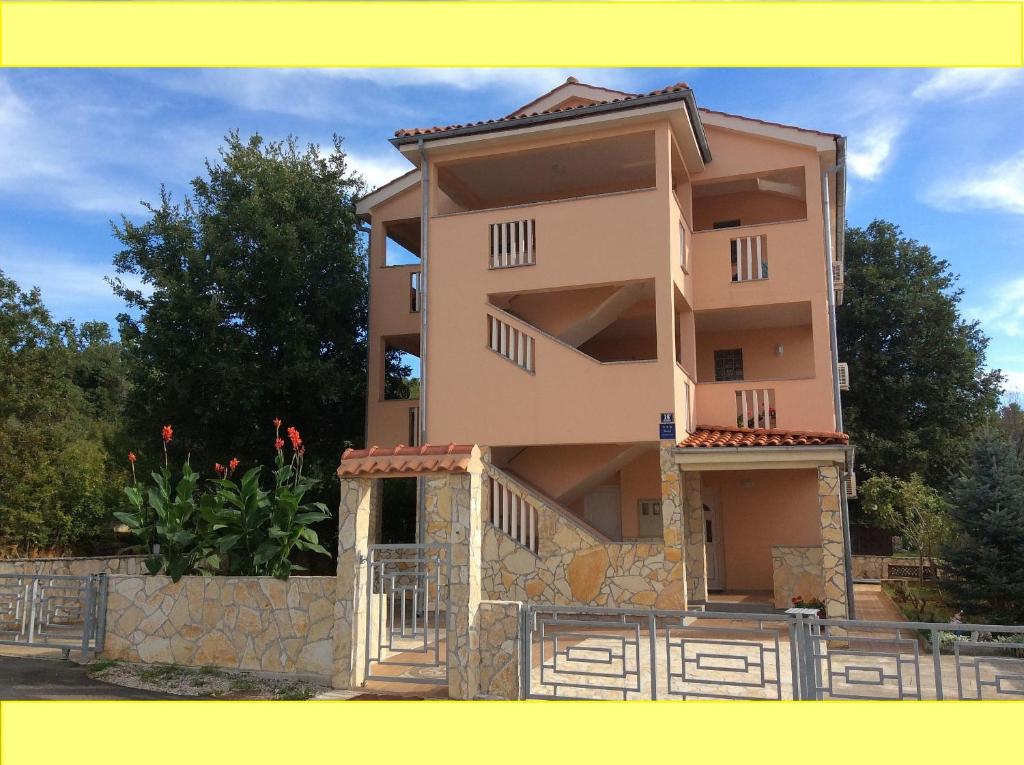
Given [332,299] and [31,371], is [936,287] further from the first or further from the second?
[31,371]

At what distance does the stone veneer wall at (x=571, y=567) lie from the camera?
1352 cm

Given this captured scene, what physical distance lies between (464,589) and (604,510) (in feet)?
32.5

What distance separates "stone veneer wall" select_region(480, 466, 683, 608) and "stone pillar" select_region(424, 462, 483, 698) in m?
5.05

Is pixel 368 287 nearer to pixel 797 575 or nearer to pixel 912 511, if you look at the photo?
pixel 797 575

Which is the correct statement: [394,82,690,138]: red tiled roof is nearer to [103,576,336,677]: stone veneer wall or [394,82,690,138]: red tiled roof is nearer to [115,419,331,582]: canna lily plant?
[115,419,331,582]: canna lily plant

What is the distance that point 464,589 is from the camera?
28.2ft

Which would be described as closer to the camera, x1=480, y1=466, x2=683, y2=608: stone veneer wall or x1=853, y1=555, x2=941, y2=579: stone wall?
x1=480, y1=466, x2=683, y2=608: stone veneer wall

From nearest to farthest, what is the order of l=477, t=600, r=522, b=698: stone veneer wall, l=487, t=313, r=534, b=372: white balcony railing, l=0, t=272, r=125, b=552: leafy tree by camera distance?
l=477, t=600, r=522, b=698: stone veneer wall → l=487, t=313, r=534, b=372: white balcony railing → l=0, t=272, r=125, b=552: leafy tree

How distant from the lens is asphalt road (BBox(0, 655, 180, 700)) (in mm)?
9234

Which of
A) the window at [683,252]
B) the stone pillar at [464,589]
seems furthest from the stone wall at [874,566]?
the stone pillar at [464,589]

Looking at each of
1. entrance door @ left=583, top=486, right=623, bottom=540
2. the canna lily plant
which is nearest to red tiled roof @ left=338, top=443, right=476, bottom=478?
the canna lily plant

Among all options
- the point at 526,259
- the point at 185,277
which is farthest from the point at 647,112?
the point at 185,277

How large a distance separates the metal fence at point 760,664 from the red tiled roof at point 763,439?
3.00m

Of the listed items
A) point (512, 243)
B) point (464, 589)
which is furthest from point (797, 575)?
point (464, 589)
